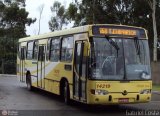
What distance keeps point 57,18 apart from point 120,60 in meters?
62.9

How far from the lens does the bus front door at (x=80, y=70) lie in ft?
49.8

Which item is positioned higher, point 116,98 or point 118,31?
point 118,31

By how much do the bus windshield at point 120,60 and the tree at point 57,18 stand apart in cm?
6067

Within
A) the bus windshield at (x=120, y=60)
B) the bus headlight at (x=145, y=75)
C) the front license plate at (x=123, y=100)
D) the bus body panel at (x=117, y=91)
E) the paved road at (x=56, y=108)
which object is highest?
the bus windshield at (x=120, y=60)

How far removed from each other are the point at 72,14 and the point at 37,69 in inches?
769

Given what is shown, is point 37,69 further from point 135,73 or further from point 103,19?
point 103,19

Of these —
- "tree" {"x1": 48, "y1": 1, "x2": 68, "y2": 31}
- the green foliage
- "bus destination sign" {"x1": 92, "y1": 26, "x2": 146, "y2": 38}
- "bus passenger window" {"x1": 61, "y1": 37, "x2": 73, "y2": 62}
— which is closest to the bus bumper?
"bus destination sign" {"x1": 92, "y1": 26, "x2": 146, "y2": 38}

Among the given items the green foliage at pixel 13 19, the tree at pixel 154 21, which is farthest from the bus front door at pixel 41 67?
the green foliage at pixel 13 19

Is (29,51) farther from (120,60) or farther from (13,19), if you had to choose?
(13,19)

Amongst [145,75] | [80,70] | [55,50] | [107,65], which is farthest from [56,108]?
[55,50]

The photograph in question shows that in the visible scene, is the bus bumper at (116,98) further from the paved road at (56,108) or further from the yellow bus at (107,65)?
the paved road at (56,108)

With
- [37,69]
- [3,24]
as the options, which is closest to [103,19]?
[37,69]

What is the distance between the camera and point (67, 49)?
680 inches

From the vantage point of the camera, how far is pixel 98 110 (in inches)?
624
